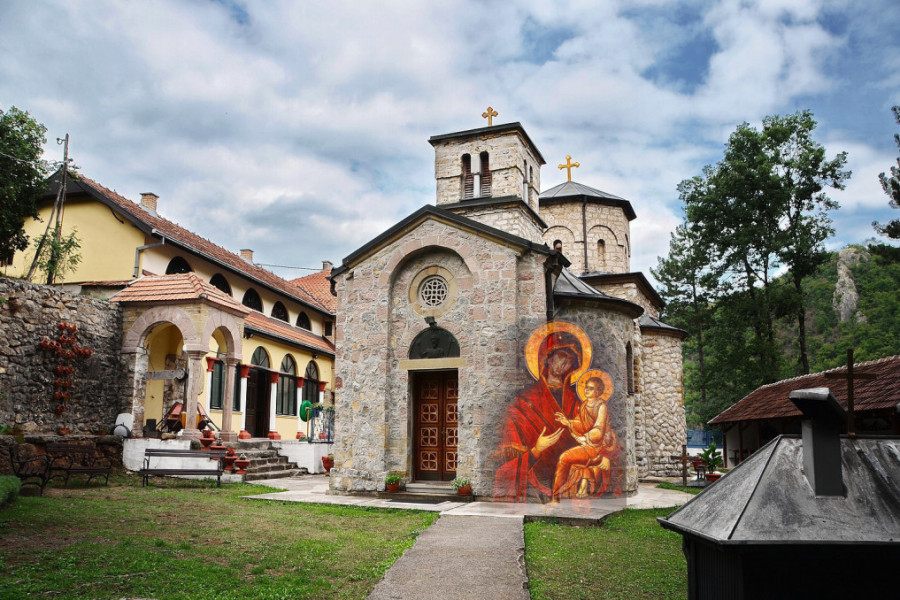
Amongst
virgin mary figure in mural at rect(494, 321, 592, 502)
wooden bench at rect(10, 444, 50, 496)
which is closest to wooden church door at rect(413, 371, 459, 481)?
virgin mary figure in mural at rect(494, 321, 592, 502)

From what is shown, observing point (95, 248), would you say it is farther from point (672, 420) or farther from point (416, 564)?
point (672, 420)

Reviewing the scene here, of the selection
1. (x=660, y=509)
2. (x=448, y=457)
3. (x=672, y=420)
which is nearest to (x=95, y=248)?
(x=448, y=457)

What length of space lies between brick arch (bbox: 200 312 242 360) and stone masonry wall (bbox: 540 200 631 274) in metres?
10.9

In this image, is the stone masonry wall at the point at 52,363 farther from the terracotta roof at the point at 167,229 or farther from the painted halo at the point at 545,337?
the painted halo at the point at 545,337

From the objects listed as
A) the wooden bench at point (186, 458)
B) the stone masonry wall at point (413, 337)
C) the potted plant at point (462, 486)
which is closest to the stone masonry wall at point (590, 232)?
the stone masonry wall at point (413, 337)

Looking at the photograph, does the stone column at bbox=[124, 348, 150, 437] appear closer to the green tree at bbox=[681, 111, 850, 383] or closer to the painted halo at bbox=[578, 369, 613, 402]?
the painted halo at bbox=[578, 369, 613, 402]

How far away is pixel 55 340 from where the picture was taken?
1452 cm

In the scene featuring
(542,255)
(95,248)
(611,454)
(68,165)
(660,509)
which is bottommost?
(660,509)

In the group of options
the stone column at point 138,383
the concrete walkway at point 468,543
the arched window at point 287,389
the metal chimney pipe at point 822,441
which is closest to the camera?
the metal chimney pipe at point 822,441

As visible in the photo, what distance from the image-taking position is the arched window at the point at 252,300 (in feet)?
76.1

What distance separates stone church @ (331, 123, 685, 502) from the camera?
1239 centimetres

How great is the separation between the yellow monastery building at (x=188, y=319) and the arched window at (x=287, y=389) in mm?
38

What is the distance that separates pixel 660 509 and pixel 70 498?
10199 mm

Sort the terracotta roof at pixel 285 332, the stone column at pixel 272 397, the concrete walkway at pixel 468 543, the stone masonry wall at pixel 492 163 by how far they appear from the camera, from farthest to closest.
→ the stone column at pixel 272 397, the terracotta roof at pixel 285 332, the stone masonry wall at pixel 492 163, the concrete walkway at pixel 468 543
